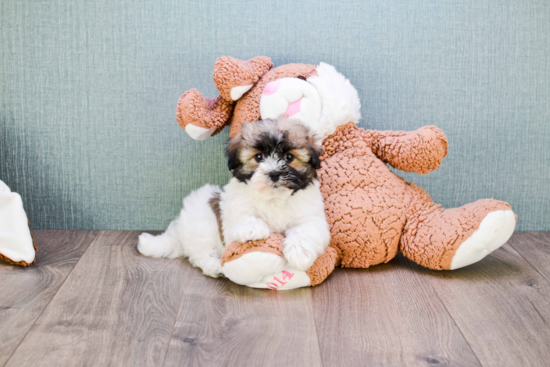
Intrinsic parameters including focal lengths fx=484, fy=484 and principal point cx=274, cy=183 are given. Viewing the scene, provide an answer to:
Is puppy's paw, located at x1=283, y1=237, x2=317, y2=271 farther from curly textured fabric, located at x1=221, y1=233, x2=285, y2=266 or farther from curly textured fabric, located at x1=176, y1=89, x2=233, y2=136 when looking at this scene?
curly textured fabric, located at x1=176, y1=89, x2=233, y2=136

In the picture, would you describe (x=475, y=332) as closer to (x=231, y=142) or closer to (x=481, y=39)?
(x=231, y=142)

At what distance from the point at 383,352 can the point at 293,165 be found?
57 centimetres

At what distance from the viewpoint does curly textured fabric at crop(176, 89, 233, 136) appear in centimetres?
167

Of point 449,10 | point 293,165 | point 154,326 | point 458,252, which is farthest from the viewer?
point 449,10

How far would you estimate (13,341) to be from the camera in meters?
1.23

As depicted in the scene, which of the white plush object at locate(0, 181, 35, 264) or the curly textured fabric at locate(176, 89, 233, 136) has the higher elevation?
the curly textured fabric at locate(176, 89, 233, 136)

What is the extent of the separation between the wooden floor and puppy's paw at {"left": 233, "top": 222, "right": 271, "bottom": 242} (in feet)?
0.61

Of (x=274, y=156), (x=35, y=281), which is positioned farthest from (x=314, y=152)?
(x=35, y=281)

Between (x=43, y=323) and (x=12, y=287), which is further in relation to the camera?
(x=12, y=287)

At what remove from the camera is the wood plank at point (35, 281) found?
128 cm

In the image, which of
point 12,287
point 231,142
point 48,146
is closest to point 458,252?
point 231,142

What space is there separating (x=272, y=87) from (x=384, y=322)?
2.72 ft

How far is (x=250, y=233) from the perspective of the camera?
1.44 meters

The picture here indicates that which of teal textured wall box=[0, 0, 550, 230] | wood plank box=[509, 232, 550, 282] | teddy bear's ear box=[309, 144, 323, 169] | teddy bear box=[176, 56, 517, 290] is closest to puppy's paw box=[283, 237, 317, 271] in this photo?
teddy bear box=[176, 56, 517, 290]
